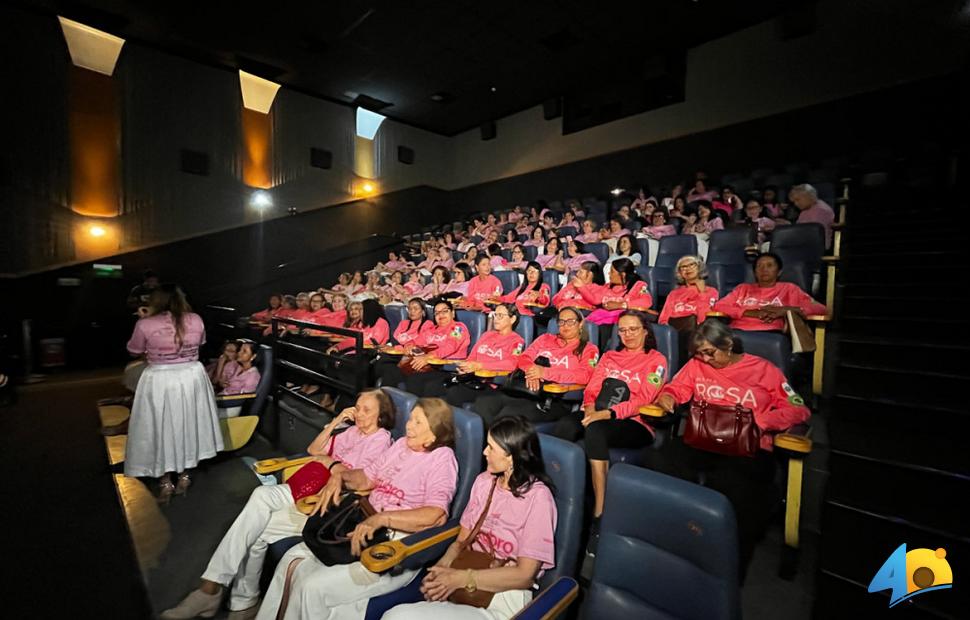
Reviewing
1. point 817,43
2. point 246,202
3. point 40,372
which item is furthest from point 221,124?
point 817,43

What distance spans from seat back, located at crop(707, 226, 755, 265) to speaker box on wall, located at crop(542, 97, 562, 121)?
5.97 meters

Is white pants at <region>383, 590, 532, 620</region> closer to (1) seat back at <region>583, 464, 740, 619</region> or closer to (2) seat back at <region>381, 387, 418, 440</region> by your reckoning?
(1) seat back at <region>583, 464, 740, 619</region>

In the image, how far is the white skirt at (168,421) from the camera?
8.44 feet

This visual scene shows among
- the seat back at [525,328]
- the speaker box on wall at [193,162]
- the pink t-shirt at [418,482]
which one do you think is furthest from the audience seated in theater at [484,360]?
the speaker box on wall at [193,162]

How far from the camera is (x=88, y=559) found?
1.99m

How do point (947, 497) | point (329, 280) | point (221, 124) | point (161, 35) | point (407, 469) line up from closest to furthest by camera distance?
point (947, 497)
point (407, 469)
point (161, 35)
point (221, 124)
point (329, 280)

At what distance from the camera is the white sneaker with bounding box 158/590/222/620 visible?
1.61 m

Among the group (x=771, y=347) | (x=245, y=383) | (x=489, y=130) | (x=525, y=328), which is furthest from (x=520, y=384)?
(x=489, y=130)

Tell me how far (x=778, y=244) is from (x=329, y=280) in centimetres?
772

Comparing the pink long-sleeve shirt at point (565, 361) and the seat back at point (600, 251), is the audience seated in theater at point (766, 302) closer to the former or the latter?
the pink long-sleeve shirt at point (565, 361)

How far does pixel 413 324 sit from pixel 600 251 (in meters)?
2.29

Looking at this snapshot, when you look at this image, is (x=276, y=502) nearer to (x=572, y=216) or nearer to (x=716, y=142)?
(x=572, y=216)

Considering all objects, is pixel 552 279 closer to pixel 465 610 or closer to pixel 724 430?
pixel 724 430

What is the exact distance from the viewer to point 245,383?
345cm
